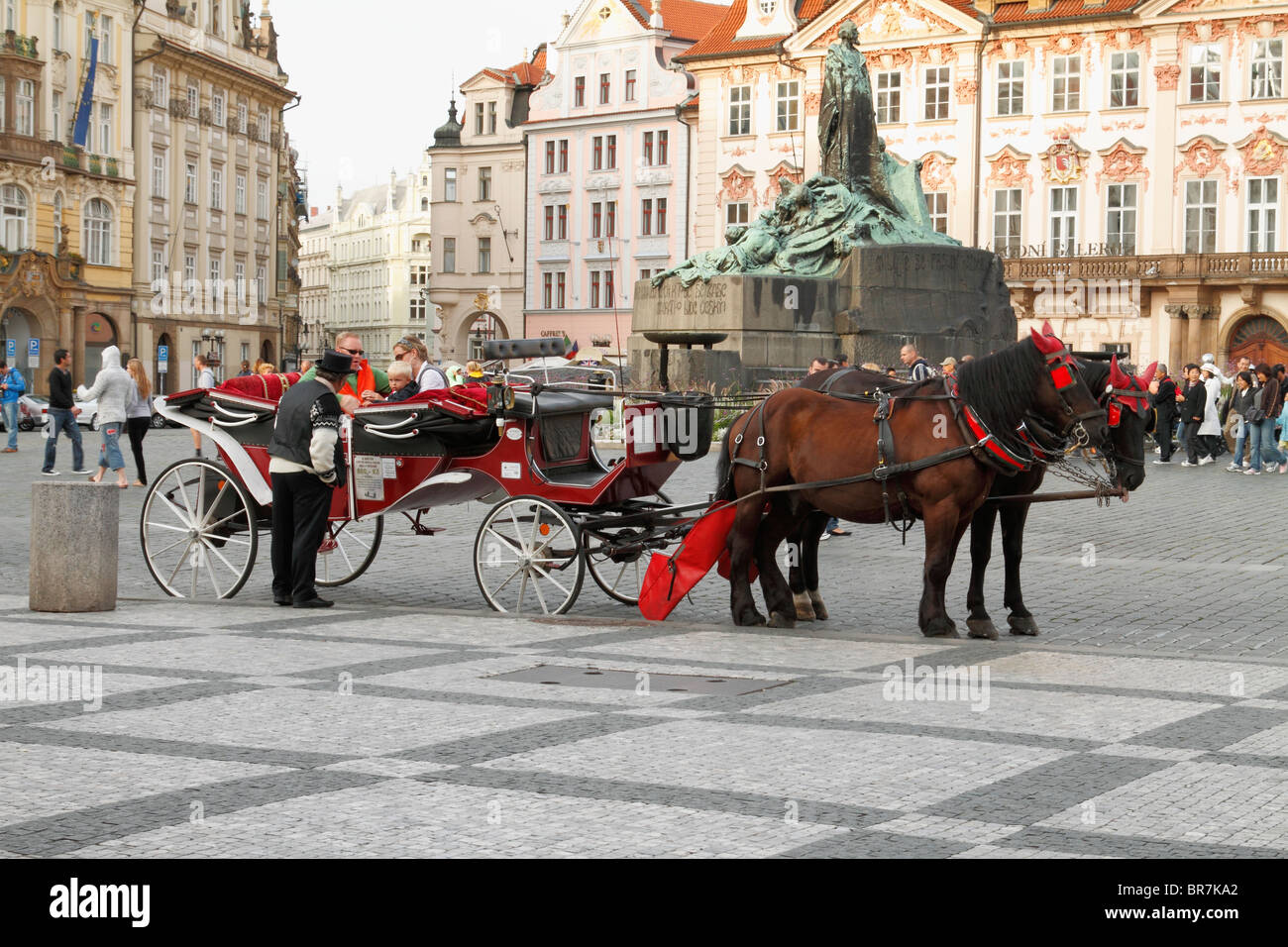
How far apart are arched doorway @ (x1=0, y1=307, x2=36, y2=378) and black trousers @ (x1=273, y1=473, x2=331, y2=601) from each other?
161 ft

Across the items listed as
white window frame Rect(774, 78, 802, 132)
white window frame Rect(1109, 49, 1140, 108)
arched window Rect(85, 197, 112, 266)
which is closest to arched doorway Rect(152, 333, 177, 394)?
arched window Rect(85, 197, 112, 266)

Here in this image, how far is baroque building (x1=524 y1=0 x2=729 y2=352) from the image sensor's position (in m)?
69.5

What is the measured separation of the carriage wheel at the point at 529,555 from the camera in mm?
11586

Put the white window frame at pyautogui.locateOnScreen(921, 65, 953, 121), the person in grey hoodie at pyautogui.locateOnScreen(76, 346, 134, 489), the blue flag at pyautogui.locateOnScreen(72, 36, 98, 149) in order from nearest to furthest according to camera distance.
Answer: the person in grey hoodie at pyautogui.locateOnScreen(76, 346, 134, 489) → the white window frame at pyautogui.locateOnScreen(921, 65, 953, 121) → the blue flag at pyautogui.locateOnScreen(72, 36, 98, 149)

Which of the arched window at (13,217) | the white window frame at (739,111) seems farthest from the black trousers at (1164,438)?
the arched window at (13,217)

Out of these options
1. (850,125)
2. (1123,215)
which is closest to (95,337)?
(1123,215)

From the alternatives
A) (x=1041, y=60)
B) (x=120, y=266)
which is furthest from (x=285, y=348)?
(x=1041, y=60)

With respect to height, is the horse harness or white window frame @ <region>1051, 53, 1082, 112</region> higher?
white window frame @ <region>1051, 53, 1082, 112</region>

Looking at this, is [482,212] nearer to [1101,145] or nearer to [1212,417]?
[1101,145]

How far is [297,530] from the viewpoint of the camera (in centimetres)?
1198

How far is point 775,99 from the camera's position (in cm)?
6275

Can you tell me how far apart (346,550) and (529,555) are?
2.88m

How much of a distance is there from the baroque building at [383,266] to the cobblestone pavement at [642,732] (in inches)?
4529

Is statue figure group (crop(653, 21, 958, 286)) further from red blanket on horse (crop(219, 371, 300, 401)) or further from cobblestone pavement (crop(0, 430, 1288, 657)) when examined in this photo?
red blanket on horse (crop(219, 371, 300, 401))
